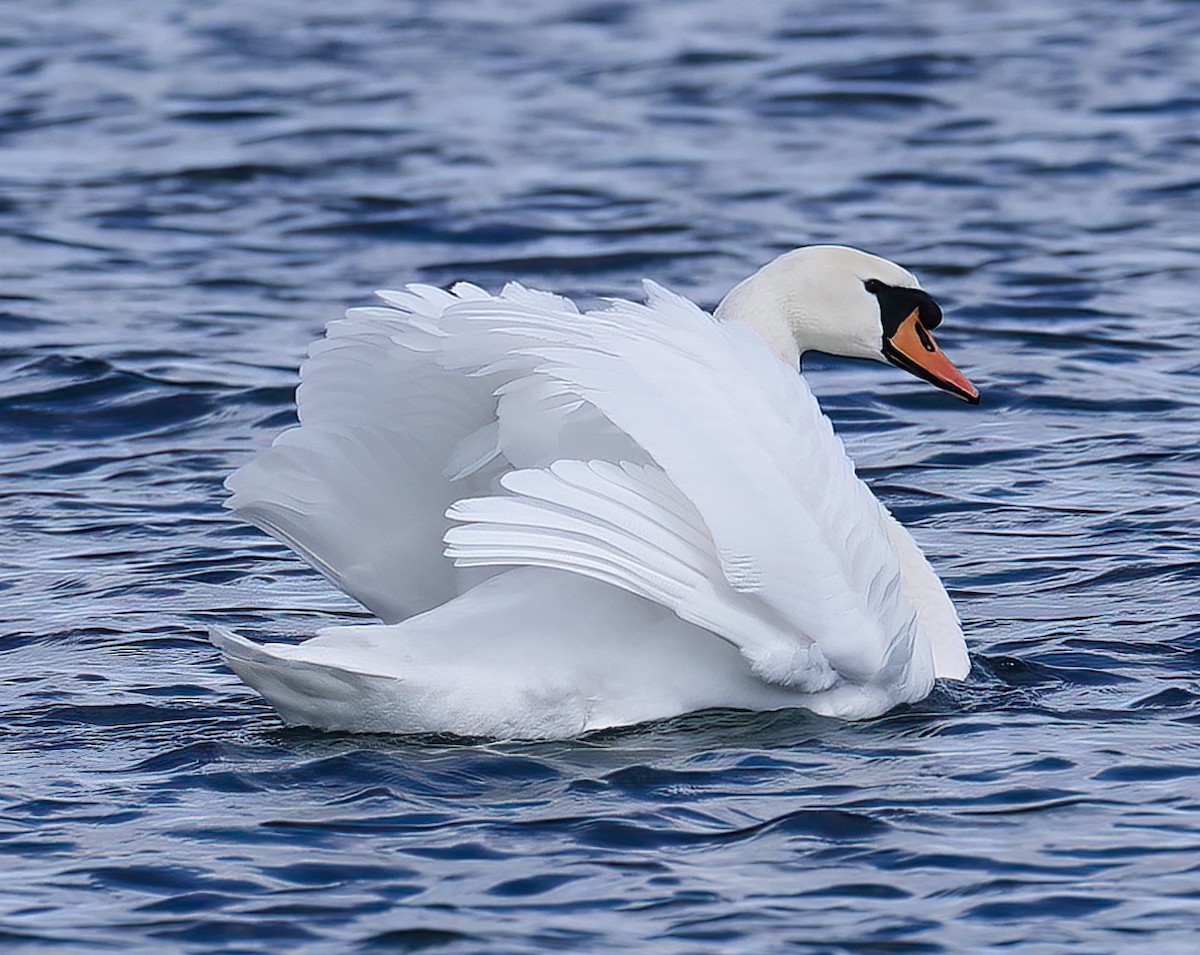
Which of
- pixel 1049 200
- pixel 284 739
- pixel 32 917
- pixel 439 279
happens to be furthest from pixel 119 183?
pixel 32 917

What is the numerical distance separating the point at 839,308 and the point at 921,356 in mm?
429

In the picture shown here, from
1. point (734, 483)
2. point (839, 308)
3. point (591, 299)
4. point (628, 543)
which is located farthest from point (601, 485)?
point (591, 299)

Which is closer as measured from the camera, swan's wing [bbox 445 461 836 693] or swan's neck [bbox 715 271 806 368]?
swan's wing [bbox 445 461 836 693]

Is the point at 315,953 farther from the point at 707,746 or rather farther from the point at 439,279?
the point at 439,279

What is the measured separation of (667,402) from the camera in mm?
6258

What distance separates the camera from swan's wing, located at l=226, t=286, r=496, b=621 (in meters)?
6.82

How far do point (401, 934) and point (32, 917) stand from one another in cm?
81

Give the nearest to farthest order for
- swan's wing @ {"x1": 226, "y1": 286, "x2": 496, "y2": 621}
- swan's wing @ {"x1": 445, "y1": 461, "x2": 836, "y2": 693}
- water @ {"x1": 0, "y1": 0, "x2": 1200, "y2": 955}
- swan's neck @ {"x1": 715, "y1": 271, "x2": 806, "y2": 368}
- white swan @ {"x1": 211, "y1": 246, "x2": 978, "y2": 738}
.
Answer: water @ {"x1": 0, "y1": 0, "x2": 1200, "y2": 955}, swan's wing @ {"x1": 445, "y1": 461, "x2": 836, "y2": 693}, white swan @ {"x1": 211, "y1": 246, "x2": 978, "y2": 738}, swan's wing @ {"x1": 226, "y1": 286, "x2": 496, "y2": 621}, swan's neck @ {"x1": 715, "y1": 271, "x2": 806, "y2": 368}

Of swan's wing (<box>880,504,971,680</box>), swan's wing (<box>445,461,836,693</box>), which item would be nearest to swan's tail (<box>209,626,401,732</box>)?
swan's wing (<box>445,461,836,693</box>)

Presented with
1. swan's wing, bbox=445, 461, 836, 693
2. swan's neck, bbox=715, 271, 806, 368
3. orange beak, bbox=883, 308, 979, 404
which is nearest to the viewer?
swan's wing, bbox=445, 461, 836, 693

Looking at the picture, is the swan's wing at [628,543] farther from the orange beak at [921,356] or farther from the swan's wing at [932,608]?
the orange beak at [921,356]

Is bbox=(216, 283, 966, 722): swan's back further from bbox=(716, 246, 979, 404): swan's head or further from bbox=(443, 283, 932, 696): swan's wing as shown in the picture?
bbox=(716, 246, 979, 404): swan's head

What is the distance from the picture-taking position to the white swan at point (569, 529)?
6.14 m

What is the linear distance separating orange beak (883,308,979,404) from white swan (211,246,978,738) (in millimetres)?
1072
